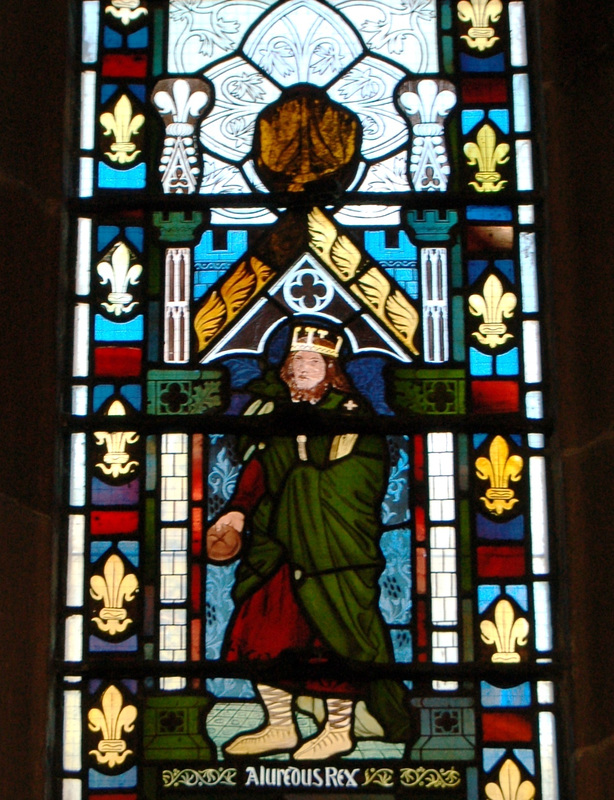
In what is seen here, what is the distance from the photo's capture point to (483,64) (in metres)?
7.12

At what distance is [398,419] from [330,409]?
0.74 ft

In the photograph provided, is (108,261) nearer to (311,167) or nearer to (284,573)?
(311,167)

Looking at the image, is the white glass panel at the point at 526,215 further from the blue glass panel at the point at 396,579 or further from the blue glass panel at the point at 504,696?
the blue glass panel at the point at 504,696

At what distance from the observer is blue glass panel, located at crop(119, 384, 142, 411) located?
663 centimetres

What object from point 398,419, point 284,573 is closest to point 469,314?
point 398,419

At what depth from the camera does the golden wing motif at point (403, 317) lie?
670cm

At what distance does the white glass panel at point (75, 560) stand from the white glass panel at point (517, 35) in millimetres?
2228

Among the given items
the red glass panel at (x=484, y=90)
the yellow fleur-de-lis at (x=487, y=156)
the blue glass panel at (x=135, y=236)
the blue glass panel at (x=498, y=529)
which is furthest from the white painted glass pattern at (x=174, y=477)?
the red glass panel at (x=484, y=90)

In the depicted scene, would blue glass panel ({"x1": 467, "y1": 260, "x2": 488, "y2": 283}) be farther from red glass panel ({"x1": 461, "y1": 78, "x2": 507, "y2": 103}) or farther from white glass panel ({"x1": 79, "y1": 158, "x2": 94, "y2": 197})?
white glass panel ({"x1": 79, "y1": 158, "x2": 94, "y2": 197})

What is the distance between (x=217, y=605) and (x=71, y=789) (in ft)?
2.36

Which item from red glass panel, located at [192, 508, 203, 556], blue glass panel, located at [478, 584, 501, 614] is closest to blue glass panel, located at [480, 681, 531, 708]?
blue glass panel, located at [478, 584, 501, 614]

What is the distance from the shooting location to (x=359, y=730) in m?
6.23

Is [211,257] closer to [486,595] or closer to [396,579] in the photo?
[396,579]

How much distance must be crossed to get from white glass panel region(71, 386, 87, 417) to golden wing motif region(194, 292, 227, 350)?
408 millimetres
